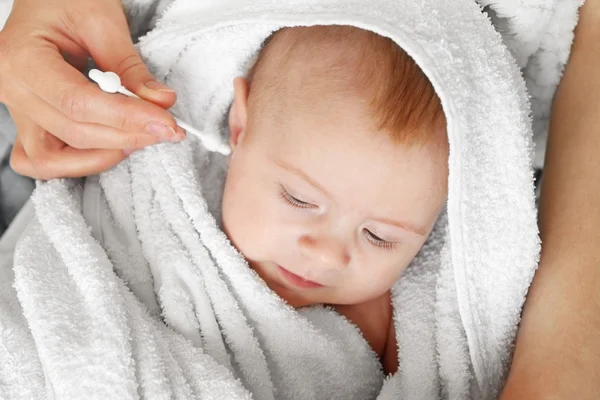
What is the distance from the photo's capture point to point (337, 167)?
102 centimetres

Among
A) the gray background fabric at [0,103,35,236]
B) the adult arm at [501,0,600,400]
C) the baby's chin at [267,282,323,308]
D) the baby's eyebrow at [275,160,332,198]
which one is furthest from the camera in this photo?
the gray background fabric at [0,103,35,236]

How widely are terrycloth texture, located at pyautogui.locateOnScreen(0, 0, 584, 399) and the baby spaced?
0.18 ft

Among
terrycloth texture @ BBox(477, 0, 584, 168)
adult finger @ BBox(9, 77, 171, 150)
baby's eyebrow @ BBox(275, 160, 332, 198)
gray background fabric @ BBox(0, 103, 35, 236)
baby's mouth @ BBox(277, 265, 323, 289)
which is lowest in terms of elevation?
gray background fabric @ BBox(0, 103, 35, 236)

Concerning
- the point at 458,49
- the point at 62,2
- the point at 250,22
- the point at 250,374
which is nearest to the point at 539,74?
the point at 458,49

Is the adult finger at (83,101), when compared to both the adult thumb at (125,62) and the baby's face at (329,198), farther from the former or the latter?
the baby's face at (329,198)

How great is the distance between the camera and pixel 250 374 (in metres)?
1.05

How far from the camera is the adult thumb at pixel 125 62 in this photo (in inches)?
41.6

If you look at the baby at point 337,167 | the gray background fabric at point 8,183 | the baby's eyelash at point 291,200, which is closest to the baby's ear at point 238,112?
the baby at point 337,167

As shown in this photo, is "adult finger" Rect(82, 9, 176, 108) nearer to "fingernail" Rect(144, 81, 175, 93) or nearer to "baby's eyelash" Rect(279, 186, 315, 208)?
"fingernail" Rect(144, 81, 175, 93)

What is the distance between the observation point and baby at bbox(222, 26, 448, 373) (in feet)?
3.35

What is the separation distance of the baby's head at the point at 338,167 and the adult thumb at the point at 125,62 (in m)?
0.17

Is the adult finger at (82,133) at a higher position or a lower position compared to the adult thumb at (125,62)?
lower

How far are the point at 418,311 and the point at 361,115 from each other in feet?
1.25

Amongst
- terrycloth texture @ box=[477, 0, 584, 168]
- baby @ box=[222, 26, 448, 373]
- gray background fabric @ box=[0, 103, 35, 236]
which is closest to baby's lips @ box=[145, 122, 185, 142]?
baby @ box=[222, 26, 448, 373]
